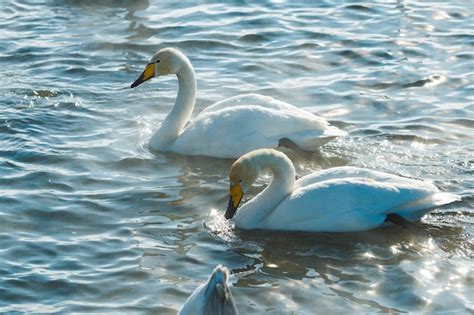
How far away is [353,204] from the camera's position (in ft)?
29.8

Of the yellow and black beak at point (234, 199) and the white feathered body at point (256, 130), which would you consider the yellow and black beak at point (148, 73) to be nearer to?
the white feathered body at point (256, 130)

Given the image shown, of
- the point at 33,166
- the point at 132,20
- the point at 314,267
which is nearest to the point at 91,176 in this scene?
the point at 33,166

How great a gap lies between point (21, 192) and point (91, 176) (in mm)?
759

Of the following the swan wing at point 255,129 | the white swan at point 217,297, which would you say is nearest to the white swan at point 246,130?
the swan wing at point 255,129

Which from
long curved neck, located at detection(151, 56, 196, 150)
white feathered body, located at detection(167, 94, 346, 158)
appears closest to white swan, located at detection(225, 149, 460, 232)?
white feathered body, located at detection(167, 94, 346, 158)

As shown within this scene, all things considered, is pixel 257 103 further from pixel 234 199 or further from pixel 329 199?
pixel 329 199

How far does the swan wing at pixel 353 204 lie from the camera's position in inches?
358

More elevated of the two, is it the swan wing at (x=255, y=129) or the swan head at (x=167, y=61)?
the swan head at (x=167, y=61)

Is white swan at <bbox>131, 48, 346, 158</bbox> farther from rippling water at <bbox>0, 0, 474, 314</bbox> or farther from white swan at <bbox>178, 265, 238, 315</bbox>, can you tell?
white swan at <bbox>178, 265, 238, 315</bbox>

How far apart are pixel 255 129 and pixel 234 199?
5.45 ft

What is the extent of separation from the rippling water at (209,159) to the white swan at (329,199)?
134mm

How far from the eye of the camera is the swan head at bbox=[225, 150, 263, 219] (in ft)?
30.4

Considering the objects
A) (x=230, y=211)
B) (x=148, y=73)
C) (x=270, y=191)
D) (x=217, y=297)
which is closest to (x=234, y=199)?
(x=230, y=211)

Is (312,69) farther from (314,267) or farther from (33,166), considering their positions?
(314,267)
